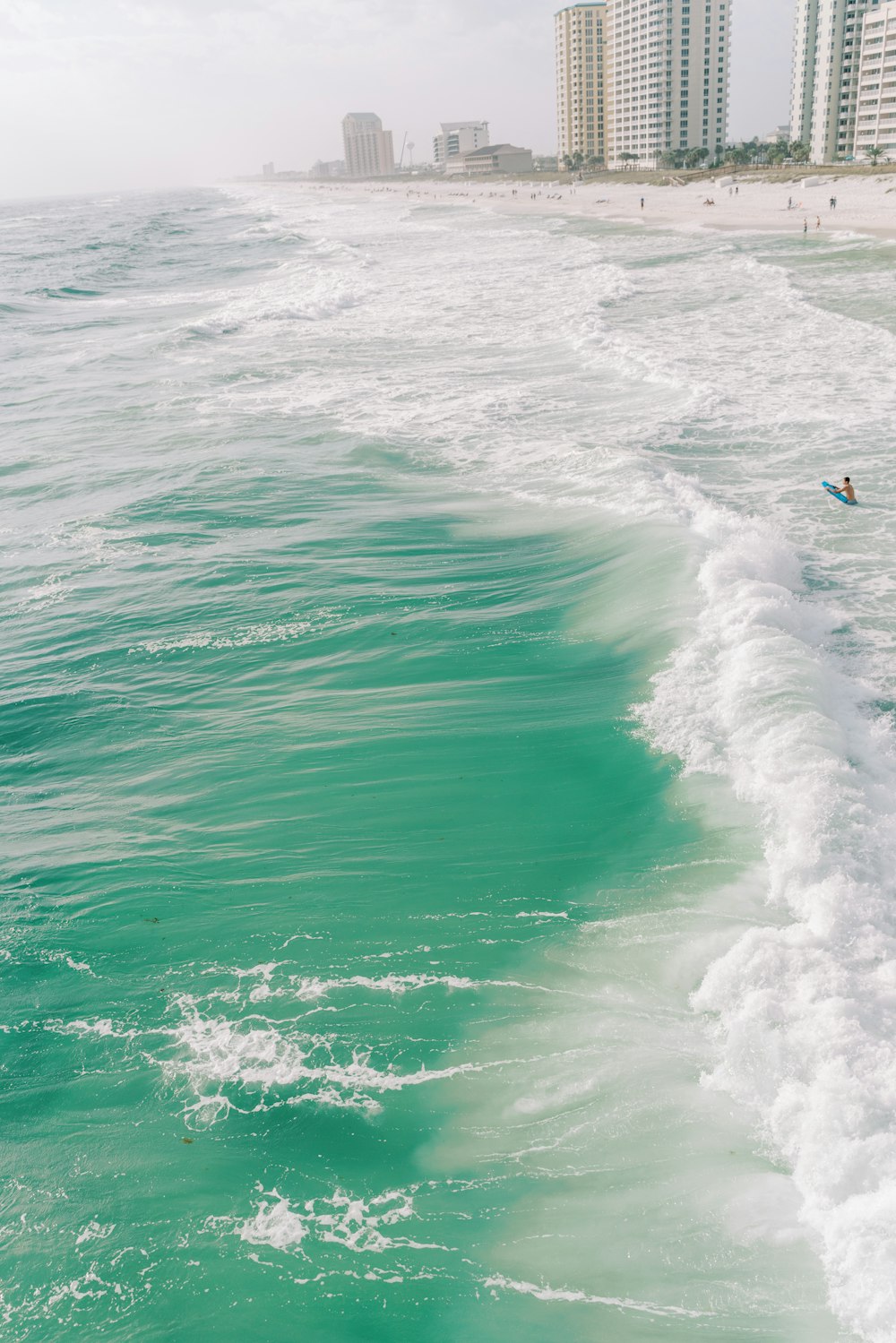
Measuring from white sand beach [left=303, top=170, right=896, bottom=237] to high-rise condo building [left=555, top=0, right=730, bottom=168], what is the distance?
2614cm

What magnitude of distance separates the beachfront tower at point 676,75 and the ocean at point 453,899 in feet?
459

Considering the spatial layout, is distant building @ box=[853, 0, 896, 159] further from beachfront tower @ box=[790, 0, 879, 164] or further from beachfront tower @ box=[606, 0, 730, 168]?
beachfront tower @ box=[606, 0, 730, 168]

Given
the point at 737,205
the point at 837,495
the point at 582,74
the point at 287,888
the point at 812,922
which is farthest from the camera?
the point at 582,74

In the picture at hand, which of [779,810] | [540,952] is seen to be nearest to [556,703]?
[779,810]

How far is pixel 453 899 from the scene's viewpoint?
672 cm

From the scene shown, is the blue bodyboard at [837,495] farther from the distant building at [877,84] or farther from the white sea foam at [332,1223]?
the distant building at [877,84]

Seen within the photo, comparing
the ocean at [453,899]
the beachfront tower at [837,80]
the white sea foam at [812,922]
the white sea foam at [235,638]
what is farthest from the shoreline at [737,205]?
the white sea foam at [235,638]

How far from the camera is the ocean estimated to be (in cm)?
459

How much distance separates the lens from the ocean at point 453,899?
15.1 feet

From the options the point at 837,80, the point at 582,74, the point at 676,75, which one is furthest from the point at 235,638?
the point at 582,74

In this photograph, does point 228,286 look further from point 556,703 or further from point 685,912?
point 685,912

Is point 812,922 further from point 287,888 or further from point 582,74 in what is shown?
point 582,74

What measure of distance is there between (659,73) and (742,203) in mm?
79855

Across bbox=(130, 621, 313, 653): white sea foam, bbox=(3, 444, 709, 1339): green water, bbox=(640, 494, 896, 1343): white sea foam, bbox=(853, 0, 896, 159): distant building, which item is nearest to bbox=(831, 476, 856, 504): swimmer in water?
bbox=(640, 494, 896, 1343): white sea foam
